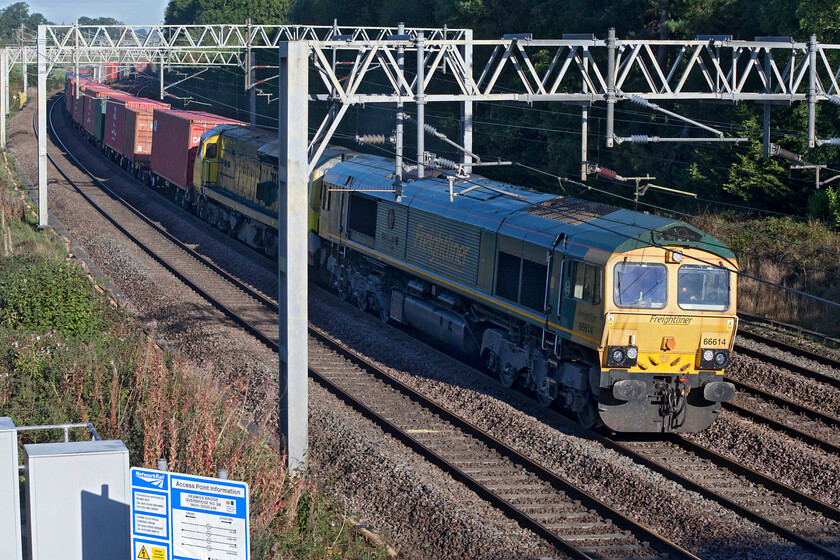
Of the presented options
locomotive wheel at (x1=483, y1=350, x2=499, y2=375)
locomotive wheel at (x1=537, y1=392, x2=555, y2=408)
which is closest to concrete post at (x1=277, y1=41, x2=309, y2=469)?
locomotive wheel at (x1=537, y1=392, x2=555, y2=408)

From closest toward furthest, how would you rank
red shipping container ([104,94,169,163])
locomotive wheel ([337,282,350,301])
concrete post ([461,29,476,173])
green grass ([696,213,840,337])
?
concrete post ([461,29,476,173])
green grass ([696,213,840,337])
locomotive wheel ([337,282,350,301])
red shipping container ([104,94,169,163])

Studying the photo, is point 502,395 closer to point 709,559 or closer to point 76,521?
point 709,559

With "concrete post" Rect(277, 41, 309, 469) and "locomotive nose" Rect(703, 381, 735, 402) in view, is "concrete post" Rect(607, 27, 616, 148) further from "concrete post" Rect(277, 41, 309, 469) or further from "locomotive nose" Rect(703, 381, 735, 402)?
"concrete post" Rect(277, 41, 309, 469)

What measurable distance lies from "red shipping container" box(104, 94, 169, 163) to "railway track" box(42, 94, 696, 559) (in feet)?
68.7

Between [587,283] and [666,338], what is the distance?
4.44ft

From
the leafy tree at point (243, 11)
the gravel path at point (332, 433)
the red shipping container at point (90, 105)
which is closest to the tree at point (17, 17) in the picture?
the leafy tree at point (243, 11)

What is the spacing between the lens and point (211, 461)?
9719mm

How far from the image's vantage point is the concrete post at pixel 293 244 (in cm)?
1111

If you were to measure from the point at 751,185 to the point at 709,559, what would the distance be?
18.8 meters

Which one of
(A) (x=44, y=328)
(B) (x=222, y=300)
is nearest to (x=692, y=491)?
(A) (x=44, y=328)

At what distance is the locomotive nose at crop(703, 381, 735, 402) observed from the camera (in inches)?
529

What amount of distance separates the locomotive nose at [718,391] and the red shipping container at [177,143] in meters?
22.6

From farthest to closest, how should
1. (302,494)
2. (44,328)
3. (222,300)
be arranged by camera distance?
(222,300)
(44,328)
(302,494)

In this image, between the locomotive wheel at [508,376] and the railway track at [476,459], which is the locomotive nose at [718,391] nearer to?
the railway track at [476,459]
